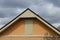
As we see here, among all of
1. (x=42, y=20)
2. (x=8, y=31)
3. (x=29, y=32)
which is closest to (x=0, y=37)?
(x=8, y=31)

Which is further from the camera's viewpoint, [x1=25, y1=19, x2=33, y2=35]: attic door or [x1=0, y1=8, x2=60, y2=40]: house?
[x1=25, y1=19, x2=33, y2=35]: attic door

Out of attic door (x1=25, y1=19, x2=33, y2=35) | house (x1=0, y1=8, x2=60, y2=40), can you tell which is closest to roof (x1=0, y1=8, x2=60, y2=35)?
house (x1=0, y1=8, x2=60, y2=40)

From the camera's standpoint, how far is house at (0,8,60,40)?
28.2m

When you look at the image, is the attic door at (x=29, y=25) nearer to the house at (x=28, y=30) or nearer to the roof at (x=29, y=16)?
the house at (x=28, y=30)

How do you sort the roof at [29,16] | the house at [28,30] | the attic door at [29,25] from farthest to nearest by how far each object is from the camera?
1. the attic door at [29,25]
2. the house at [28,30]
3. the roof at [29,16]

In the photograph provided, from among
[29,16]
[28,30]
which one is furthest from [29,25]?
[29,16]

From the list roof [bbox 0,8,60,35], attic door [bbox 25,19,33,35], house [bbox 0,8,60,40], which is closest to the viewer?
roof [bbox 0,8,60,35]

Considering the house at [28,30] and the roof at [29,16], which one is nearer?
the roof at [29,16]

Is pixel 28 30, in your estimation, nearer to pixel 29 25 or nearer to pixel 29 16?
pixel 29 25

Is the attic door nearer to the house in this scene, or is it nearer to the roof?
the house

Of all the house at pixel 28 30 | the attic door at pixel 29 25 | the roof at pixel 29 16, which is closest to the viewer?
the roof at pixel 29 16

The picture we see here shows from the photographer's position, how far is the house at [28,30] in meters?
28.2

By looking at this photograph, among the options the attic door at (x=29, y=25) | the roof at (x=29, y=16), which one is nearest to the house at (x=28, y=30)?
the attic door at (x=29, y=25)

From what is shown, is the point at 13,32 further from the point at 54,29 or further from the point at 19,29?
the point at 54,29
